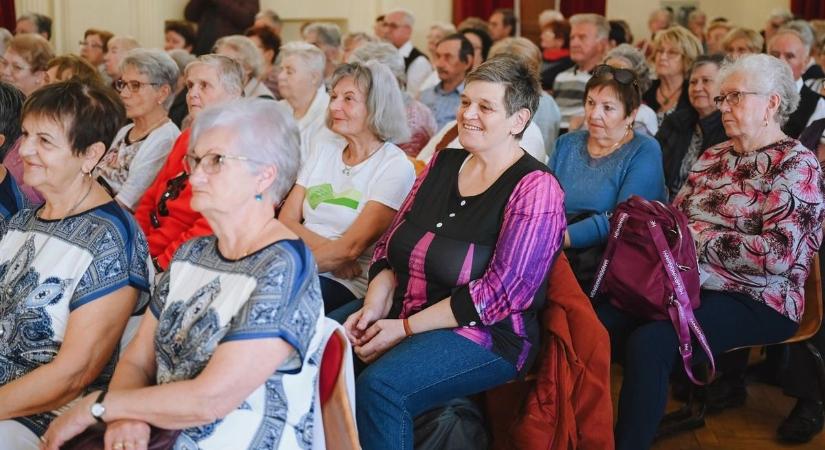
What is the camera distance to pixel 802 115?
3998 mm

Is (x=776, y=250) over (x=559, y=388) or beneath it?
over

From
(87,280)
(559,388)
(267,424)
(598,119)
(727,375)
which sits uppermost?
(598,119)

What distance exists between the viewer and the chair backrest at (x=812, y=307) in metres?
2.90

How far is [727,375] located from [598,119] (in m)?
1.09

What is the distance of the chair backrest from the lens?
9.50 ft

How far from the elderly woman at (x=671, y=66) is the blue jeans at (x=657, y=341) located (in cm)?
199

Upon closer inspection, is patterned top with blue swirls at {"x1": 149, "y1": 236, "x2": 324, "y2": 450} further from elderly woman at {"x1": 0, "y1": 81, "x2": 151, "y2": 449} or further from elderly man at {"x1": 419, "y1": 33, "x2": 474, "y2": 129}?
elderly man at {"x1": 419, "y1": 33, "x2": 474, "y2": 129}

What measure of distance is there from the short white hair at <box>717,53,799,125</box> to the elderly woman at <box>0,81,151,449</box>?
1.90 meters

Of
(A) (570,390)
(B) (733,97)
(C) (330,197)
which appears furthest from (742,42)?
(A) (570,390)

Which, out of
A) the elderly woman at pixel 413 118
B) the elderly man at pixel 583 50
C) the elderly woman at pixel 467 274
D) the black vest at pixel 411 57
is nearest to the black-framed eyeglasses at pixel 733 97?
the elderly woman at pixel 467 274

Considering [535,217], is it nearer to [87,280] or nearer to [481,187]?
[481,187]

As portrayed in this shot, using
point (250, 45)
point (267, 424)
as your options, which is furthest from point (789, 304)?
point (250, 45)

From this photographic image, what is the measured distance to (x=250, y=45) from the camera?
5.16m

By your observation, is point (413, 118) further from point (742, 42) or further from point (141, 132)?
point (742, 42)
